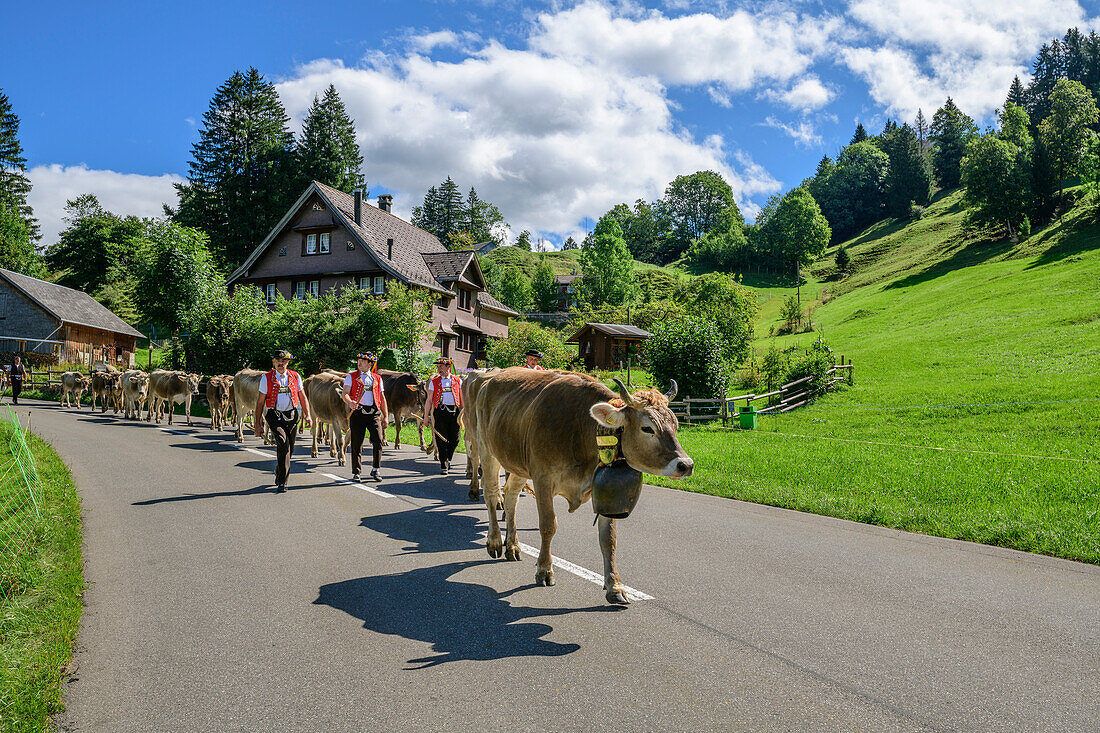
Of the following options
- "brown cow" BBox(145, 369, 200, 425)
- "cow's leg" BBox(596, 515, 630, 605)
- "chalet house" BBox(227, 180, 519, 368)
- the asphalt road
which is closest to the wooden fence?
the asphalt road

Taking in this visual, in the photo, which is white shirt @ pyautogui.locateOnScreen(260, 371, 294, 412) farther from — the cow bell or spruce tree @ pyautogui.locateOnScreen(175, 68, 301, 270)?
spruce tree @ pyautogui.locateOnScreen(175, 68, 301, 270)

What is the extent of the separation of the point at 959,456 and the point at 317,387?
1447 cm

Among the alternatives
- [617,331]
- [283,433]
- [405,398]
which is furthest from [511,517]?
[617,331]

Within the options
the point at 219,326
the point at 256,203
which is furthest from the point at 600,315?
the point at 219,326

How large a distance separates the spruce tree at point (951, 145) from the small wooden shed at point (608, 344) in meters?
99.2

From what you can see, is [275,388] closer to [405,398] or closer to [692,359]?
[405,398]

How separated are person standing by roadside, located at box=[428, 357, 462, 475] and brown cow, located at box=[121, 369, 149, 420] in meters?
17.8

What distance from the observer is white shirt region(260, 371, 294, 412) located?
10.7m

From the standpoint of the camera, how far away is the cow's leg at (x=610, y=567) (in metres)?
5.21

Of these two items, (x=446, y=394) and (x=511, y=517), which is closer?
(x=511, y=517)

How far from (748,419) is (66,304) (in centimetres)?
5241

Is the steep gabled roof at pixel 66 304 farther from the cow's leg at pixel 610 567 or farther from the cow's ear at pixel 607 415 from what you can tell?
the cow's ear at pixel 607 415

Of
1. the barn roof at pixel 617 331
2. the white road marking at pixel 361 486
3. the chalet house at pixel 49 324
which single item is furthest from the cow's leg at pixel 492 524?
the chalet house at pixel 49 324

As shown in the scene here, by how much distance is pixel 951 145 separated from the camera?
124938mm
